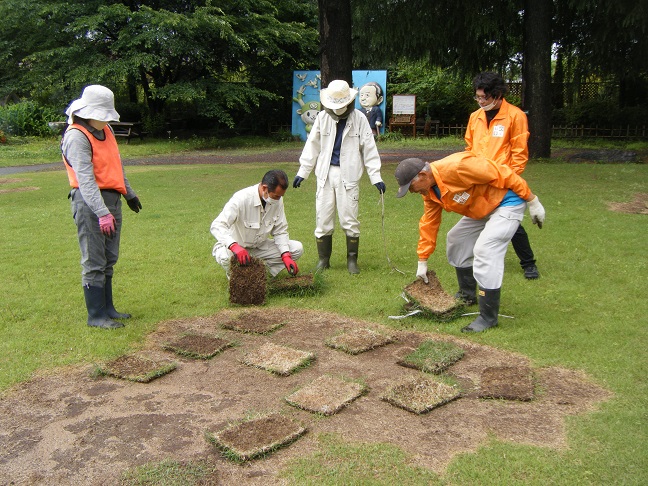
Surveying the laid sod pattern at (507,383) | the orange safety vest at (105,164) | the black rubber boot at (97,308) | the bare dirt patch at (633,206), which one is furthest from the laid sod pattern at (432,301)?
the bare dirt patch at (633,206)

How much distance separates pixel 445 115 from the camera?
2814 cm

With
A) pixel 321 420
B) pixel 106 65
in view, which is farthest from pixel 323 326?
pixel 106 65

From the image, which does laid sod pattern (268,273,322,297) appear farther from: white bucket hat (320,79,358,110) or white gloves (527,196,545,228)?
white gloves (527,196,545,228)

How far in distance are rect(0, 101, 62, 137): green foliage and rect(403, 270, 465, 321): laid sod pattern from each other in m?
24.4

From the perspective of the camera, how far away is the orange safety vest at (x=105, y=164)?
18.7 feet

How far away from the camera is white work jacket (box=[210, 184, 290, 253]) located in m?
6.65

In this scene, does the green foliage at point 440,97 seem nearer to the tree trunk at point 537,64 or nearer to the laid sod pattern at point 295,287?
the tree trunk at point 537,64

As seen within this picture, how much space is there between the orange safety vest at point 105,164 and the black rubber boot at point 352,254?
2.84 m

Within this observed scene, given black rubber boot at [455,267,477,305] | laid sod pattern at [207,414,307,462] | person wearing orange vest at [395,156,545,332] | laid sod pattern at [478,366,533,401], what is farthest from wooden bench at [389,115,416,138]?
laid sod pattern at [207,414,307,462]

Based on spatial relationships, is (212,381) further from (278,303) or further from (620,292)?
(620,292)

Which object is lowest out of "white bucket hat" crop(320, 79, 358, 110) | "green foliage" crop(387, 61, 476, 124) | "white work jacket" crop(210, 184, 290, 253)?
"white work jacket" crop(210, 184, 290, 253)

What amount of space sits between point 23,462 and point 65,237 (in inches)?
250

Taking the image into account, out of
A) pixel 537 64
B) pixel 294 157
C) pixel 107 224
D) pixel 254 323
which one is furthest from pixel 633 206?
pixel 294 157

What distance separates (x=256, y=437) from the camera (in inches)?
153
